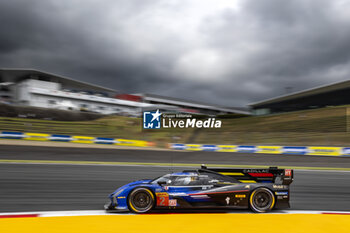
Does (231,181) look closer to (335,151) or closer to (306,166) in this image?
(306,166)

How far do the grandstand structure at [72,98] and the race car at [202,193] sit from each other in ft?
70.3

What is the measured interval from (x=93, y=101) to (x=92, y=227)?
119 feet

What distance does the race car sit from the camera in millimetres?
5297

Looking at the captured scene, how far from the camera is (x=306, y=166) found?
1414cm

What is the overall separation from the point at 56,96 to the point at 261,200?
1439 inches

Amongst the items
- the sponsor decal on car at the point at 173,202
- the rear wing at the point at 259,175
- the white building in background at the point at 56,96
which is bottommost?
the sponsor decal on car at the point at 173,202

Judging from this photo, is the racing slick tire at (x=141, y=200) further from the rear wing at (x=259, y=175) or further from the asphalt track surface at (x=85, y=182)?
the rear wing at (x=259, y=175)

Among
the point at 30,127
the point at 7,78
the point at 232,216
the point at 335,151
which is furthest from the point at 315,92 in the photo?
the point at 7,78

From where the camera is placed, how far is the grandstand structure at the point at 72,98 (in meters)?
31.8

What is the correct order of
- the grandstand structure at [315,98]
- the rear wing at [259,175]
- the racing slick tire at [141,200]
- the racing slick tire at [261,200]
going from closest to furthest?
the racing slick tire at [141,200]
the racing slick tire at [261,200]
the rear wing at [259,175]
the grandstand structure at [315,98]

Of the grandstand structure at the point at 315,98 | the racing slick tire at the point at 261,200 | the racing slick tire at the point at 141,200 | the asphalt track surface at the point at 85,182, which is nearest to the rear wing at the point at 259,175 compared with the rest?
the racing slick tire at the point at 261,200

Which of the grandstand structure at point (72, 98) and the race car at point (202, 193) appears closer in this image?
the race car at point (202, 193)

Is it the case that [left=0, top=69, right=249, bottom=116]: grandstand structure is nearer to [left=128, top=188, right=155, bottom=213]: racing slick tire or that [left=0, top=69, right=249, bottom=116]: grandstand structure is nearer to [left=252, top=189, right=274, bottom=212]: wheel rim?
[left=128, top=188, right=155, bottom=213]: racing slick tire

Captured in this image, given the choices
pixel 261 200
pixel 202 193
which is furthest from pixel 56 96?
pixel 261 200
